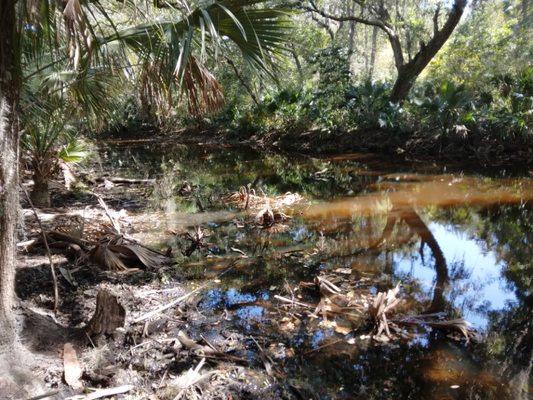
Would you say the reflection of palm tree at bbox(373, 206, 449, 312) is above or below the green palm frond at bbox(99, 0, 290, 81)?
below

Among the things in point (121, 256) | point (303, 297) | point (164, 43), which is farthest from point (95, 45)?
point (303, 297)

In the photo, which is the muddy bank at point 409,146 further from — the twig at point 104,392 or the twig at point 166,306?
the twig at point 104,392

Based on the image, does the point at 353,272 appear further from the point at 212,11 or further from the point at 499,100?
the point at 499,100

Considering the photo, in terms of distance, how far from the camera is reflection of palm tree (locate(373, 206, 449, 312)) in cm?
419

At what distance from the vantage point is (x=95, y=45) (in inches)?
111

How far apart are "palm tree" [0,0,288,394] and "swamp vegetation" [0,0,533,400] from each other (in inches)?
0.6

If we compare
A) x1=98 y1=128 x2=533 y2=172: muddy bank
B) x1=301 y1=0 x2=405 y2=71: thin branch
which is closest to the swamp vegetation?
x1=98 y1=128 x2=533 y2=172: muddy bank

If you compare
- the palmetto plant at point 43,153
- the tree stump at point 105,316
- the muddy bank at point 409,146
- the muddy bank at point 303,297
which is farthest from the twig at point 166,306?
the muddy bank at point 409,146

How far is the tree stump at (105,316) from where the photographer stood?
2953mm

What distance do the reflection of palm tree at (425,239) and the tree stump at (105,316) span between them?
8.85ft

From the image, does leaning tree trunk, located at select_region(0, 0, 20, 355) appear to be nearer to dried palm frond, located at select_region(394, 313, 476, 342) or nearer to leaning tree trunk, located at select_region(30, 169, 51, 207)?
dried palm frond, located at select_region(394, 313, 476, 342)

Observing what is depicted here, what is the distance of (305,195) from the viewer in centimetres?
874

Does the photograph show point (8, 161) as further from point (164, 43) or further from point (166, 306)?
point (166, 306)

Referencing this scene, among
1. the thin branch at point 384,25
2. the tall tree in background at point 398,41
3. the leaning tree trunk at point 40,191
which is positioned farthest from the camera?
the thin branch at point 384,25
